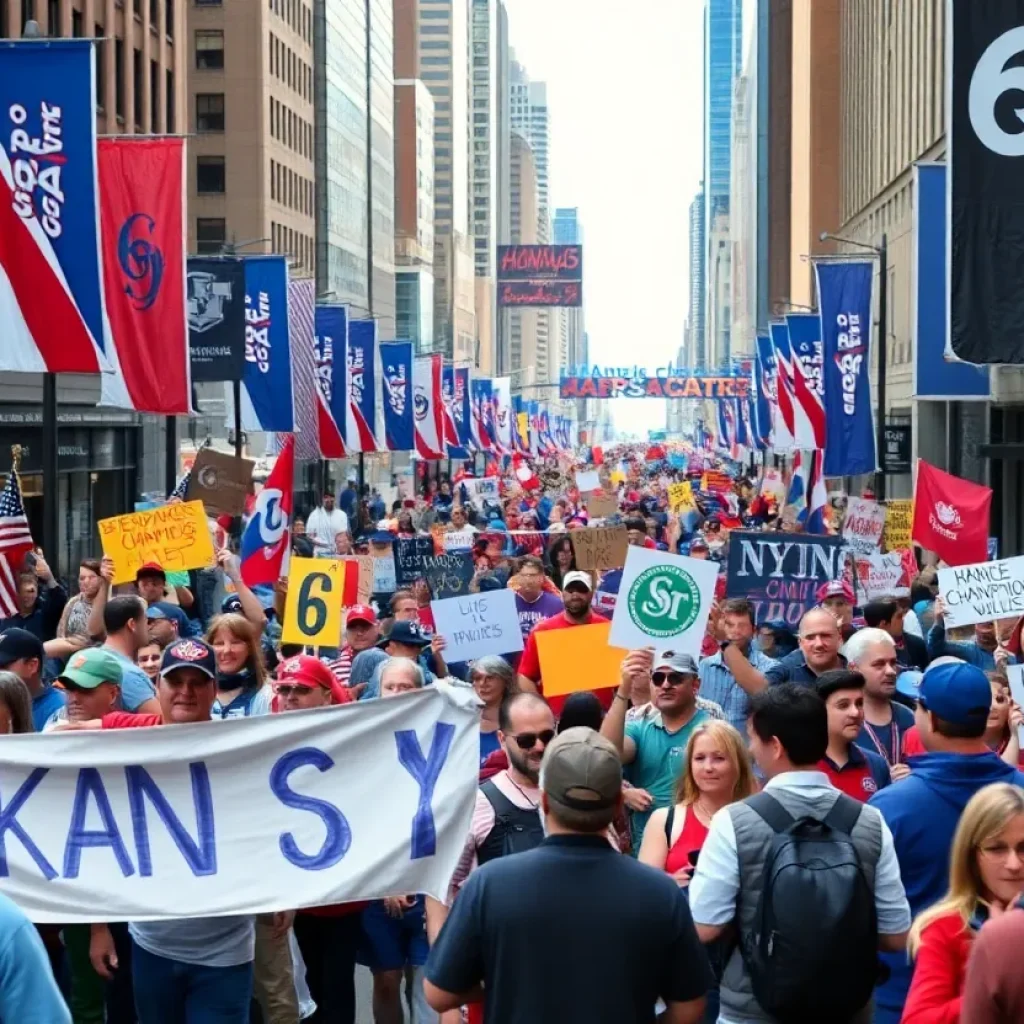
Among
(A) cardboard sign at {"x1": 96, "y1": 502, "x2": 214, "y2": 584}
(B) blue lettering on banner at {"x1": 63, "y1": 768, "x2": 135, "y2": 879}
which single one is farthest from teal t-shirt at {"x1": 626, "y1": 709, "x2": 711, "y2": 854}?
(A) cardboard sign at {"x1": 96, "y1": 502, "x2": 214, "y2": 584}

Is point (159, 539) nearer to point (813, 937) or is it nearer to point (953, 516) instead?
point (953, 516)

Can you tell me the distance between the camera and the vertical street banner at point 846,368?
27.3m

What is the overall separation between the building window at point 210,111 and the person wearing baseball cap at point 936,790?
77343 millimetres

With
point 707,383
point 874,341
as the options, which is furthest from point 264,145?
point 707,383

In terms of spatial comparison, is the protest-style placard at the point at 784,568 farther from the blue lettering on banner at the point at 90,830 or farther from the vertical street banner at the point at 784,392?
the vertical street banner at the point at 784,392

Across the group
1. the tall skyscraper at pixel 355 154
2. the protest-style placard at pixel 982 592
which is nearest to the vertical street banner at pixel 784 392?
the protest-style placard at pixel 982 592

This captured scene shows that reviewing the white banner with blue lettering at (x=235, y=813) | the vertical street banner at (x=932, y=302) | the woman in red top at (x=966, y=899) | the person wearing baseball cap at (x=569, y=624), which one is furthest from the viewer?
the vertical street banner at (x=932, y=302)

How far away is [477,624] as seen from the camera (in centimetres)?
1230

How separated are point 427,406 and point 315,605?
32.1 metres

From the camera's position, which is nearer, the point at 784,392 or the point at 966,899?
the point at 966,899

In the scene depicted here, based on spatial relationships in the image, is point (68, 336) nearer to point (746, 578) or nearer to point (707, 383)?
point (746, 578)

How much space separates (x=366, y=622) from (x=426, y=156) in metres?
154

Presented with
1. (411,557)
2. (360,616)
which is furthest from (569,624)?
(411,557)

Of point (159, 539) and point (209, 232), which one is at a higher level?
point (209, 232)
